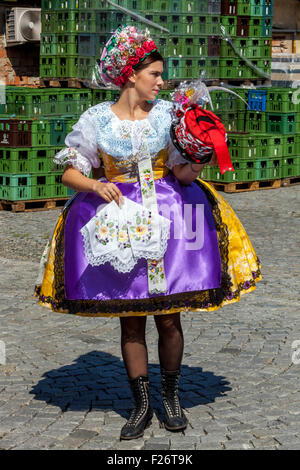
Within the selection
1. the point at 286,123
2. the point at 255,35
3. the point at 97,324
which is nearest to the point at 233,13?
the point at 255,35

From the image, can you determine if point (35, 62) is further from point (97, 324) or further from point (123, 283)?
point (123, 283)

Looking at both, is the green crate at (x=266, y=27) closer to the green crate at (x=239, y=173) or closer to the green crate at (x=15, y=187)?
the green crate at (x=239, y=173)

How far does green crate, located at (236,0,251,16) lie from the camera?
14.9m

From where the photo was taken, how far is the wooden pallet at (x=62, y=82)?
46.3ft

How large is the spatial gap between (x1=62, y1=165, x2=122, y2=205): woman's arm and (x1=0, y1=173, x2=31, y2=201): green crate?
7.08 m

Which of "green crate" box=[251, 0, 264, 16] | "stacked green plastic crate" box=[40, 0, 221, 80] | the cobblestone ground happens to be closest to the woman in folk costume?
Answer: the cobblestone ground

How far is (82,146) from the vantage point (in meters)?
4.25

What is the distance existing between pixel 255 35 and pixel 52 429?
39.8ft

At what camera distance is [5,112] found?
1248 centimetres

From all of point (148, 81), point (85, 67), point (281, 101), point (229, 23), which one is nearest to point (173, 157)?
point (148, 81)

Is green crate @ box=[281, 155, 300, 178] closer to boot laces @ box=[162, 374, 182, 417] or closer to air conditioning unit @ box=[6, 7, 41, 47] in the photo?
air conditioning unit @ box=[6, 7, 41, 47]

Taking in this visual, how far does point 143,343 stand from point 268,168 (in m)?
9.74

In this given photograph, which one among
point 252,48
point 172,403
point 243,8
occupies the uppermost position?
point 243,8

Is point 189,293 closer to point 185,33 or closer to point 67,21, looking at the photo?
point 185,33
